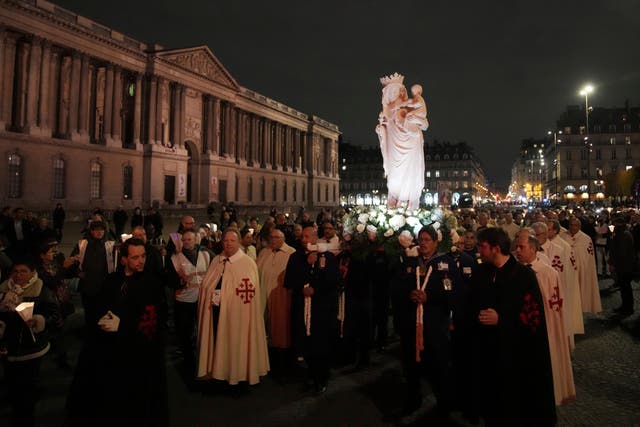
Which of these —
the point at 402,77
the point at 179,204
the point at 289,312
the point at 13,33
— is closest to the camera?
the point at 289,312

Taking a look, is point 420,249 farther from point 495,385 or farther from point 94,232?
point 94,232

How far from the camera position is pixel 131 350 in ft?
13.2

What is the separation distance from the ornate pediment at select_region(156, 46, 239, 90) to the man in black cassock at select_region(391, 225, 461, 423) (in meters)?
47.0

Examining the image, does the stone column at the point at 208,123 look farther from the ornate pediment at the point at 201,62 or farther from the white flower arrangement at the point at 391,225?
the white flower arrangement at the point at 391,225

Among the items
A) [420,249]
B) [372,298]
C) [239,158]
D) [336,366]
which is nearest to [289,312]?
[336,366]

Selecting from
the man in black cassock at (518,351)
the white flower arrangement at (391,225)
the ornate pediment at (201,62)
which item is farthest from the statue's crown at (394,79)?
the ornate pediment at (201,62)

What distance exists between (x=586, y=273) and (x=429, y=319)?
21.2 ft

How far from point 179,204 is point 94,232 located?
4169cm

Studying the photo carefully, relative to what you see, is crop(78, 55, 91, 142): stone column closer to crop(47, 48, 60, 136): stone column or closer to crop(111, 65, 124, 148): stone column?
crop(47, 48, 60, 136): stone column

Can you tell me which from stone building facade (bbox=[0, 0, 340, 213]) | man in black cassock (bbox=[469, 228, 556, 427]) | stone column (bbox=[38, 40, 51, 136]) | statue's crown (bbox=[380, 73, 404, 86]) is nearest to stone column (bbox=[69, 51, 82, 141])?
stone building facade (bbox=[0, 0, 340, 213])

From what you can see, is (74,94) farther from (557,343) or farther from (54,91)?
(557,343)

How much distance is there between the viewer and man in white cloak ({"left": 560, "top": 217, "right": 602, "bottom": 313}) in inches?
380

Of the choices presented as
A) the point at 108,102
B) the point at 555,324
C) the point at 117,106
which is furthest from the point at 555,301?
the point at 117,106

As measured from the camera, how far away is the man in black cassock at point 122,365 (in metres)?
3.98
